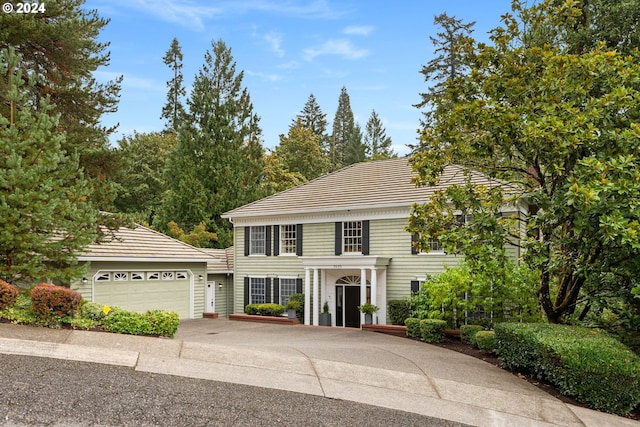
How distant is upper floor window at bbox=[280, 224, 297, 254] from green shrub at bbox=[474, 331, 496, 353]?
1130 cm

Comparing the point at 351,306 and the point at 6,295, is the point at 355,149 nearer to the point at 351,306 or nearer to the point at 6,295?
the point at 351,306

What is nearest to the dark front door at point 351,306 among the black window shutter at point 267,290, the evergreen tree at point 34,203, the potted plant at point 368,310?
the potted plant at point 368,310

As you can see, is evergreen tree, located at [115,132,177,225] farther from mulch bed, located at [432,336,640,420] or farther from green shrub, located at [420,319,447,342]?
mulch bed, located at [432,336,640,420]

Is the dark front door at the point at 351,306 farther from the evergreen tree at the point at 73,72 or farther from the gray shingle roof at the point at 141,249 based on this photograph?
the evergreen tree at the point at 73,72

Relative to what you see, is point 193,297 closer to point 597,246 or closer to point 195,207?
point 195,207

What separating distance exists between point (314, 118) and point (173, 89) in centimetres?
1892

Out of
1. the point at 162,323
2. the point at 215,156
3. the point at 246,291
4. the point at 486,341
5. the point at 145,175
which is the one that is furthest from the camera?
the point at 145,175

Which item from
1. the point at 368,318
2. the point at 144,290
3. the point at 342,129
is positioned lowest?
the point at 368,318

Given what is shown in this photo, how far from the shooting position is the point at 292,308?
22.2 meters

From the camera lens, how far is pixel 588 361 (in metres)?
9.22

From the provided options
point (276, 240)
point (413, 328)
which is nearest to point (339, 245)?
point (276, 240)

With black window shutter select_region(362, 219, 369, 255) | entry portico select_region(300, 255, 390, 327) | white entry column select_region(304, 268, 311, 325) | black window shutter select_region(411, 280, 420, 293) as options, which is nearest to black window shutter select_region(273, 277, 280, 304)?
entry portico select_region(300, 255, 390, 327)

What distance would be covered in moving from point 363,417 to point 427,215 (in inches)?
292

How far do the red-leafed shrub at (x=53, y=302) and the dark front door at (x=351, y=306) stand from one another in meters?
12.6
